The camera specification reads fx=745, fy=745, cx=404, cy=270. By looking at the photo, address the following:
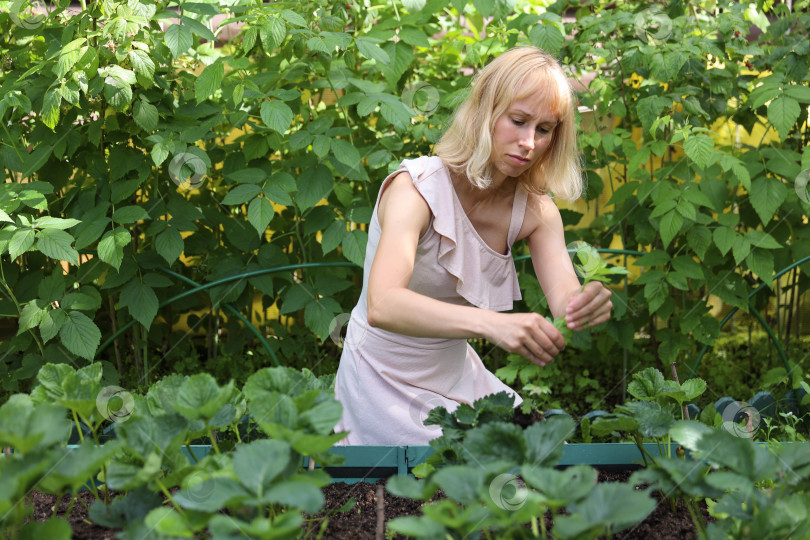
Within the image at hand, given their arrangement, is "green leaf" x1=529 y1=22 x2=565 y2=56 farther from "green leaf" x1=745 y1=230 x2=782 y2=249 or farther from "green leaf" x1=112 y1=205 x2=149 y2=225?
"green leaf" x1=112 y1=205 x2=149 y2=225

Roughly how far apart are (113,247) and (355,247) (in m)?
0.71

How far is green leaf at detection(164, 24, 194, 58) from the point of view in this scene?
6.65 feet

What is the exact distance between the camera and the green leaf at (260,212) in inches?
84.4

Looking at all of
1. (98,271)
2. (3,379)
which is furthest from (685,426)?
(3,379)

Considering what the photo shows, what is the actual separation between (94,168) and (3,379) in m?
0.79

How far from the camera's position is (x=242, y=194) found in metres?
2.19

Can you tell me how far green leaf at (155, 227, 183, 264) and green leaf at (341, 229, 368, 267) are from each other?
0.50 metres

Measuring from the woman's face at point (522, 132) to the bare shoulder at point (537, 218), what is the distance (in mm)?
231

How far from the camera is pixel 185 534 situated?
0.75 m

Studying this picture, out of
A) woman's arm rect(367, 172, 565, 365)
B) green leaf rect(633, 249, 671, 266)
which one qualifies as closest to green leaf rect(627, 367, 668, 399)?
woman's arm rect(367, 172, 565, 365)

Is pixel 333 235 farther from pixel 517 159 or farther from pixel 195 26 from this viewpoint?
pixel 517 159

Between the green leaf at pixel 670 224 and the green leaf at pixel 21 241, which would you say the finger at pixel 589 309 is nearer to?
the green leaf at pixel 670 224

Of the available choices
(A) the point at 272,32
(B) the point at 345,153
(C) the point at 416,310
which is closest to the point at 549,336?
(C) the point at 416,310

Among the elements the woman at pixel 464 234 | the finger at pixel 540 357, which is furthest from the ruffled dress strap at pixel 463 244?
the finger at pixel 540 357
